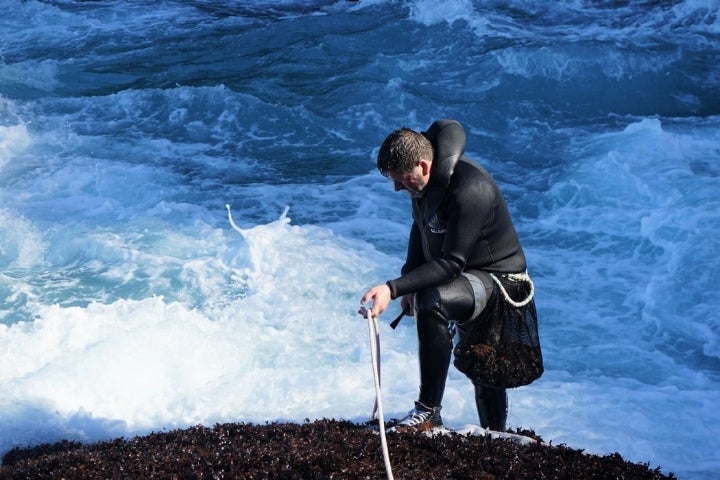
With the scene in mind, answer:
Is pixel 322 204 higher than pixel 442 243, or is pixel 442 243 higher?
pixel 442 243

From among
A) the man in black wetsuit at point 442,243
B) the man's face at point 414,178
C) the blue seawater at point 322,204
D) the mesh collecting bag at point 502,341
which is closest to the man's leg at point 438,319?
the man in black wetsuit at point 442,243

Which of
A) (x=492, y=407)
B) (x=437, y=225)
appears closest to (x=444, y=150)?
(x=437, y=225)

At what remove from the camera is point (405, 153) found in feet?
17.2

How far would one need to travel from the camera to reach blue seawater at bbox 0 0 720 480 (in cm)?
859

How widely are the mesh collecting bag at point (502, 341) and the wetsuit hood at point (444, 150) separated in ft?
2.50

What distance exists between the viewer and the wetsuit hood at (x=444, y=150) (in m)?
5.37

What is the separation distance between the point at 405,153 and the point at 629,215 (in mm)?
8597

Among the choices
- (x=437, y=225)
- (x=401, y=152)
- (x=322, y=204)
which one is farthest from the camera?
(x=322, y=204)

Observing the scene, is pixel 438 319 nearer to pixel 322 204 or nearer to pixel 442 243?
pixel 442 243

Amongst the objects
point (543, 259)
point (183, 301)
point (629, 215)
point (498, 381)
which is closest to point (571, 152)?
point (629, 215)

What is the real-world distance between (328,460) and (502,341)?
1271 mm

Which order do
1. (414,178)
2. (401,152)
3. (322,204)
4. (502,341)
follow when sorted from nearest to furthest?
(401,152)
(414,178)
(502,341)
(322,204)

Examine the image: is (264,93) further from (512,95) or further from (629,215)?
(629,215)

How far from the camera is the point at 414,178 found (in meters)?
5.37
